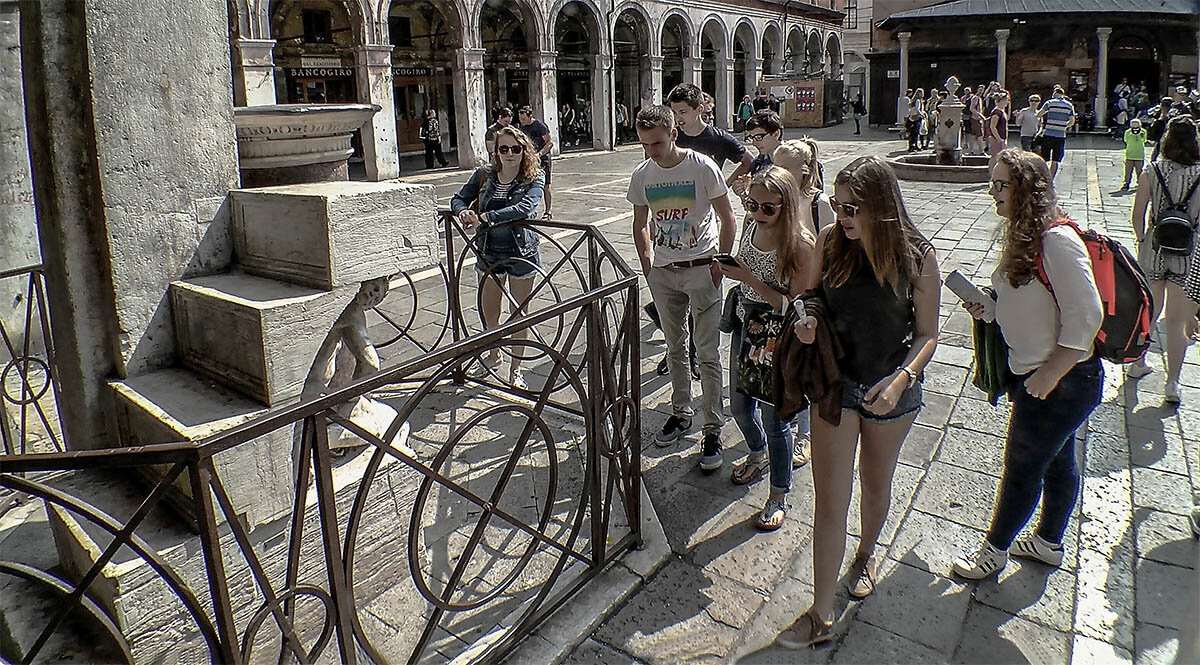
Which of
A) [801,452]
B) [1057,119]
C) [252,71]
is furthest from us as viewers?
[1057,119]

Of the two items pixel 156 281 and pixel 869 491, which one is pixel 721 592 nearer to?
pixel 869 491

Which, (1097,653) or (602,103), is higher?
(602,103)

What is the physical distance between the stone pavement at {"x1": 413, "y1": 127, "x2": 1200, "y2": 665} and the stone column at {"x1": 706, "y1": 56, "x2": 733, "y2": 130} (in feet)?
82.3

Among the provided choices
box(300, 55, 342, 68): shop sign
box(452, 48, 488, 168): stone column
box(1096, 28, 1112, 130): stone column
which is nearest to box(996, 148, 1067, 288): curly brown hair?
box(452, 48, 488, 168): stone column

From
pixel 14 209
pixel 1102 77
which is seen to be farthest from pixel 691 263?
pixel 1102 77

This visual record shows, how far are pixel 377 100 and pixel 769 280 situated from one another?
1573 cm

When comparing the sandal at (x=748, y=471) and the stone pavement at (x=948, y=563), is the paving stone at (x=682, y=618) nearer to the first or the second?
the stone pavement at (x=948, y=563)

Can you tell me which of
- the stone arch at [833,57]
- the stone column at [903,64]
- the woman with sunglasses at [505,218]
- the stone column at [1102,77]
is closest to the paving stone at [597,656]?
the woman with sunglasses at [505,218]

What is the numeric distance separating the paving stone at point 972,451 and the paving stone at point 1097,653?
48.4 inches

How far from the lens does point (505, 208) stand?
202 inches

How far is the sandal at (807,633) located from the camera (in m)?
2.72

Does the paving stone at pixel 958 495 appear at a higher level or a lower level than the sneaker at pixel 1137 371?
lower

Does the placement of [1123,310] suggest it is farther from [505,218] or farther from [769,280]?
[505,218]

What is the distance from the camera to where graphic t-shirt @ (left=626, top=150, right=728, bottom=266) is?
401 centimetres
